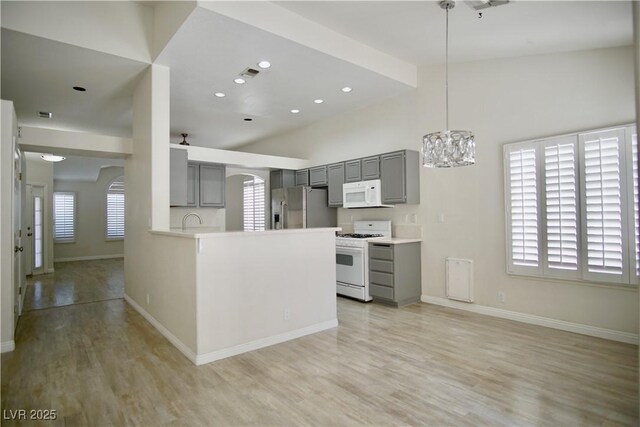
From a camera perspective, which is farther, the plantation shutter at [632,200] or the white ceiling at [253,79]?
the white ceiling at [253,79]

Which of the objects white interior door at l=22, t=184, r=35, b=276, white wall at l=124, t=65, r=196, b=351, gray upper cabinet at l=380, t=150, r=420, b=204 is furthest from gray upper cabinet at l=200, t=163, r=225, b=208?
white interior door at l=22, t=184, r=35, b=276

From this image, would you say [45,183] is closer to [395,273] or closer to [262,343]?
[262,343]

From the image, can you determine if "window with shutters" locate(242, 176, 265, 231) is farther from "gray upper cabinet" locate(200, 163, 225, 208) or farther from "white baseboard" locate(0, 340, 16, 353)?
"white baseboard" locate(0, 340, 16, 353)

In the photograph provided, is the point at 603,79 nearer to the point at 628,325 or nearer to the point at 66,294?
the point at 628,325

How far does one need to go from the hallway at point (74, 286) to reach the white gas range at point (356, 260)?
11.4 feet

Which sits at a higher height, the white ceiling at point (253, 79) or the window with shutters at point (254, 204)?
the white ceiling at point (253, 79)

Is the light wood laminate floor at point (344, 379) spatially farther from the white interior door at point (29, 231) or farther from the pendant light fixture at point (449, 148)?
Answer: the white interior door at point (29, 231)

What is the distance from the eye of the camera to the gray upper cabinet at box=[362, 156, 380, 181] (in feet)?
17.4

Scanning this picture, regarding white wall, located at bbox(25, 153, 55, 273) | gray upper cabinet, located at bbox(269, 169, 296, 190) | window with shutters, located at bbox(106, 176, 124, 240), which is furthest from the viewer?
window with shutters, located at bbox(106, 176, 124, 240)

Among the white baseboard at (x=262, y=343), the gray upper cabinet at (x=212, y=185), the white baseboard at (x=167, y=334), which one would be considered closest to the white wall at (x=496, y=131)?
the white baseboard at (x=262, y=343)

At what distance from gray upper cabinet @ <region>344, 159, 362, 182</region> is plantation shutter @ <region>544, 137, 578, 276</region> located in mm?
2526

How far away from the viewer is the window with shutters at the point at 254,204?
9320 mm

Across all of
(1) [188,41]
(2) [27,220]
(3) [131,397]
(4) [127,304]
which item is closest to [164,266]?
(3) [131,397]

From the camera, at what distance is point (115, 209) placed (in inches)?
425
